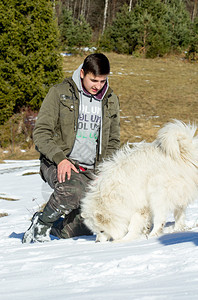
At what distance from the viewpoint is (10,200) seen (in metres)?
8.45

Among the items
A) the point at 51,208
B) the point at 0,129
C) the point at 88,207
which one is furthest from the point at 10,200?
the point at 0,129

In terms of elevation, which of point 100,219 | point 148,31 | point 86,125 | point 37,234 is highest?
point 148,31

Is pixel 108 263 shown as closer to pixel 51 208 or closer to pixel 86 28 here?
pixel 51 208

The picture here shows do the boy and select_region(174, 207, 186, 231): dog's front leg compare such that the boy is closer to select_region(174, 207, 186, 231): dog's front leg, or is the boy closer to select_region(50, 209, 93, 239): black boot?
select_region(50, 209, 93, 239): black boot

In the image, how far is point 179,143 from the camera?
12.8ft

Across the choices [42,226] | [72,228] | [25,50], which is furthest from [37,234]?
[25,50]

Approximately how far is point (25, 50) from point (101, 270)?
15.4 m

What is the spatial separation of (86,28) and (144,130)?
18236 millimetres

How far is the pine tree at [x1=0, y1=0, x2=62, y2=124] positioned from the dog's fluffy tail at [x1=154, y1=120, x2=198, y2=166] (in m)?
12.9

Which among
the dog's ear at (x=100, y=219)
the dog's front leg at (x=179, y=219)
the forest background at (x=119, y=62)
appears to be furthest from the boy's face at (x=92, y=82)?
the forest background at (x=119, y=62)

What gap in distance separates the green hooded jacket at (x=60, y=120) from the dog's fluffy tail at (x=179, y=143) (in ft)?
3.11

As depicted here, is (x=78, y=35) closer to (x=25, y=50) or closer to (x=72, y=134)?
(x=25, y=50)

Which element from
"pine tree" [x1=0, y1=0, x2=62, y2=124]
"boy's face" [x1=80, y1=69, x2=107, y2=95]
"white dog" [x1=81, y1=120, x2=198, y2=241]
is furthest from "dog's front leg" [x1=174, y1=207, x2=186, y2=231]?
"pine tree" [x1=0, y1=0, x2=62, y2=124]

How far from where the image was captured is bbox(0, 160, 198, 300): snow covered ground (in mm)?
2016
